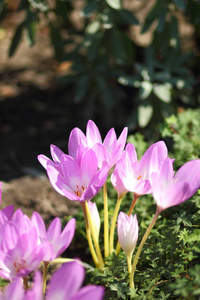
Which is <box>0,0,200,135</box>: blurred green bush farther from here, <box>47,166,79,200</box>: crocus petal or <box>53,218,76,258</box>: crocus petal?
<box>53,218,76,258</box>: crocus petal

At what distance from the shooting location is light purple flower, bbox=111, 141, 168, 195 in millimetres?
1119

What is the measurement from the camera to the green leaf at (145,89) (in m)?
2.32

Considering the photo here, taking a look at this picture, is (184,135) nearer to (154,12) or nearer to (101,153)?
(101,153)

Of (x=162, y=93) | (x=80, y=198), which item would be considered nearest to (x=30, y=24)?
(x=162, y=93)

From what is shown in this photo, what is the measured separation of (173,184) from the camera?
1007 millimetres

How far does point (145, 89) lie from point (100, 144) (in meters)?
1.24

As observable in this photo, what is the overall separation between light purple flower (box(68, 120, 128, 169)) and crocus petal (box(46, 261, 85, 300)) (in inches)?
16.2

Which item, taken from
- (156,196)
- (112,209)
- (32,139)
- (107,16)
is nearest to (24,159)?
(32,139)

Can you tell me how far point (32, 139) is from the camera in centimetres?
290

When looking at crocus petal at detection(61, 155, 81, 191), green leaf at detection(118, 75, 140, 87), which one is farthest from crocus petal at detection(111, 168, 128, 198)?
green leaf at detection(118, 75, 140, 87)

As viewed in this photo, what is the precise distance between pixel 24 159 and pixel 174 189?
187cm

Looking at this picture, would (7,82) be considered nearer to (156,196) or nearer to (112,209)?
(112,209)

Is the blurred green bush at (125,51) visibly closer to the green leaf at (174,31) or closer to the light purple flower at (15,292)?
the green leaf at (174,31)

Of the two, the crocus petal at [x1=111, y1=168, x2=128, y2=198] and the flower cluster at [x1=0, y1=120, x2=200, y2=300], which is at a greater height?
the flower cluster at [x1=0, y1=120, x2=200, y2=300]
